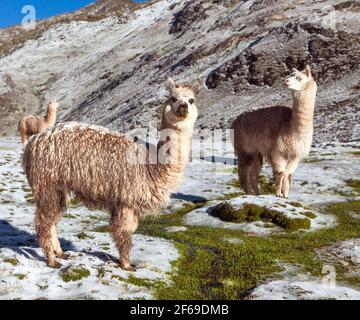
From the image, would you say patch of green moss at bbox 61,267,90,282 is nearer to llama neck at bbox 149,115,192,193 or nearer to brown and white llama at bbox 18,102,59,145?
llama neck at bbox 149,115,192,193

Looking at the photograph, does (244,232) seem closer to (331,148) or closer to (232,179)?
(232,179)

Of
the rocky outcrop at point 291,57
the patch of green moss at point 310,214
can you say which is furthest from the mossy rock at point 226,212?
the rocky outcrop at point 291,57

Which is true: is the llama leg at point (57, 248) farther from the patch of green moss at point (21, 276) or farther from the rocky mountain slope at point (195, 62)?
the rocky mountain slope at point (195, 62)

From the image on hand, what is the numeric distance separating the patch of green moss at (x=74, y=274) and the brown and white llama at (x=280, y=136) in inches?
428

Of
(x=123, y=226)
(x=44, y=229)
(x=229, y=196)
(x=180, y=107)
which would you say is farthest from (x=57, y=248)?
(x=229, y=196)

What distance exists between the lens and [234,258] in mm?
12219

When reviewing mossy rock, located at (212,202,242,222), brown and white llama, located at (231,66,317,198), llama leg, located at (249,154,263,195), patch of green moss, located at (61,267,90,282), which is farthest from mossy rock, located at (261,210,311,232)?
patch of green moss, located at (61,267,90,282)

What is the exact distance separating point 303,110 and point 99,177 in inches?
408

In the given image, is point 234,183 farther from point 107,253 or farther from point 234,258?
point 107,253

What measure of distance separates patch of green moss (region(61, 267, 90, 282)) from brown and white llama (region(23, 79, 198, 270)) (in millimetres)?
504

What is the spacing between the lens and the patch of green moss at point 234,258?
1009cm

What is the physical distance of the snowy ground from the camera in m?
9.34

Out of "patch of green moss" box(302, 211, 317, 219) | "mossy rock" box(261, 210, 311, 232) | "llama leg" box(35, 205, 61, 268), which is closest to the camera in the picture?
"llama leg" box(35, 205, 61, 268)

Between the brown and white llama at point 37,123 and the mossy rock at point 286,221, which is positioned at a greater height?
the brown and white llama at point 37,123
